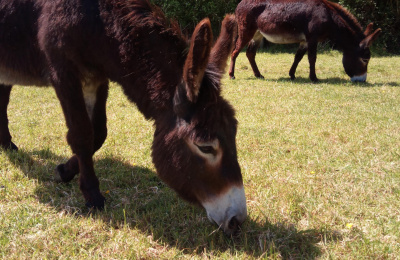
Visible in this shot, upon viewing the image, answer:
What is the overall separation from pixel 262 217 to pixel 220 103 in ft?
2.98

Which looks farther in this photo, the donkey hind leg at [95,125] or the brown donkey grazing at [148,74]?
the donkey hind leg at [95,125]

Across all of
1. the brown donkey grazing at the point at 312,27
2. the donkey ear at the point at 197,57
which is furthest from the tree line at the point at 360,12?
the donkey ear at the point at 197,57

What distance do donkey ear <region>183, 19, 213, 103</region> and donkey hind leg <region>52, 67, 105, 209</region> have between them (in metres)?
1.00

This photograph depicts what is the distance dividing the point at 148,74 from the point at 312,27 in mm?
7154

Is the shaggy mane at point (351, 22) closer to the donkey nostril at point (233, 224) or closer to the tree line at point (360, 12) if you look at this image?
the tree line at point (360, 12)

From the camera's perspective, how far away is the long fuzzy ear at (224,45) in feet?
7.00

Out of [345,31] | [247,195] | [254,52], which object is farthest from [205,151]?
[254,52]

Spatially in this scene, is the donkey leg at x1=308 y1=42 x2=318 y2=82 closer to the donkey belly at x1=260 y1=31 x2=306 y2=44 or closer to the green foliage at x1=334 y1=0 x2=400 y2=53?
the donkey belly at x1=260 y1=31 x2=306 y2=44

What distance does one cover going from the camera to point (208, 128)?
1.92 m

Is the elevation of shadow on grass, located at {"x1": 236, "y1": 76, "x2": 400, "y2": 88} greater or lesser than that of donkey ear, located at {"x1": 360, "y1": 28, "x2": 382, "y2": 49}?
lesser

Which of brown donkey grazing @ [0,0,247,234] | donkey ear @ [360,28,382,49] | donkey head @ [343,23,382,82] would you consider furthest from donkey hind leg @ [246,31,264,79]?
brown donkey grazing @ [0,0,247,234]

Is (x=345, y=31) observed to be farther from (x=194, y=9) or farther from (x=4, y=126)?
(x=194, y=9)

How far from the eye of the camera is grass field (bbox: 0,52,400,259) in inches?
78.7

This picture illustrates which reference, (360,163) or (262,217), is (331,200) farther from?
(360,163)
